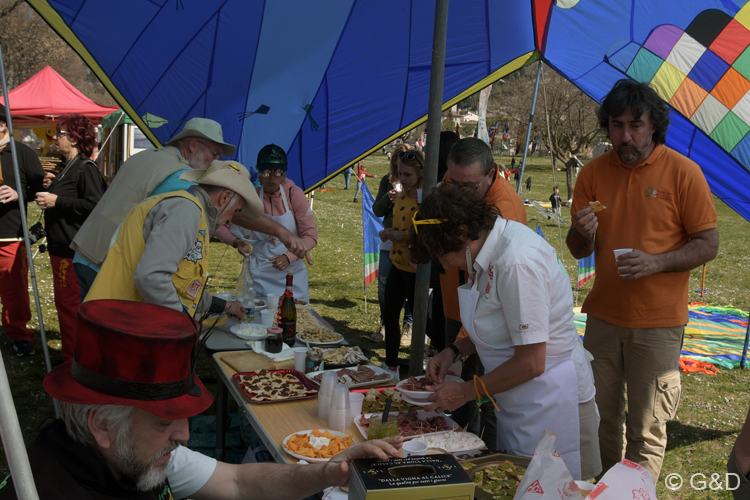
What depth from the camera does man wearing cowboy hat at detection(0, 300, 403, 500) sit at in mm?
1202

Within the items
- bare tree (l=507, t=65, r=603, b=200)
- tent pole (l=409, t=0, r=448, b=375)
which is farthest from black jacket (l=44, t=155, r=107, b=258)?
bare tree (l=507, t=65, r=603, b=200)

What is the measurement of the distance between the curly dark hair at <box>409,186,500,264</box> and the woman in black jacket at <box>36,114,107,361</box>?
Result: 3616 millimetres

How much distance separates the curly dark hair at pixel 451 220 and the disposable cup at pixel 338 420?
2.39 ft

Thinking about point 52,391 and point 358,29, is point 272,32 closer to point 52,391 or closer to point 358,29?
point 358,29

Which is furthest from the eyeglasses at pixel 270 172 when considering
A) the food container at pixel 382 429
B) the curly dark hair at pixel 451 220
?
the food container at pixel 382 429

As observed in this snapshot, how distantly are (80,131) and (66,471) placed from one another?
13.5ft

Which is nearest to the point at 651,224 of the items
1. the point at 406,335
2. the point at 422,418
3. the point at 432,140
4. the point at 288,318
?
the point at 432,140

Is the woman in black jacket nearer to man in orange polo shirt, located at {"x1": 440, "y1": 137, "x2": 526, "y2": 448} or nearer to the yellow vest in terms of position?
the yellow vest

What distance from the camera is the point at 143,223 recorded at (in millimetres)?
2367

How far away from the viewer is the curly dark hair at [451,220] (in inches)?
79.6

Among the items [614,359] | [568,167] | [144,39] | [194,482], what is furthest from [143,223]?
[568,167]

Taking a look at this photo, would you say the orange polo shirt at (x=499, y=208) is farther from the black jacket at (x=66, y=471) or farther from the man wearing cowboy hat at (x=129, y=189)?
the black jacket at (x=66, y=471)

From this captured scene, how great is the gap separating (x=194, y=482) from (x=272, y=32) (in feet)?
11.4

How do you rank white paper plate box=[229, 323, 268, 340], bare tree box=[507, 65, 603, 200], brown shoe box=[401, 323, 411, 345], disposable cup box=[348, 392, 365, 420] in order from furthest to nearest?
bare tree box=[507, 65, 603, 200], brown shoe box=[401, 323, 411, 345], white paper plate box=[229, 323, 268, 340], disposable cup box=[348, 392, 365, 420]
